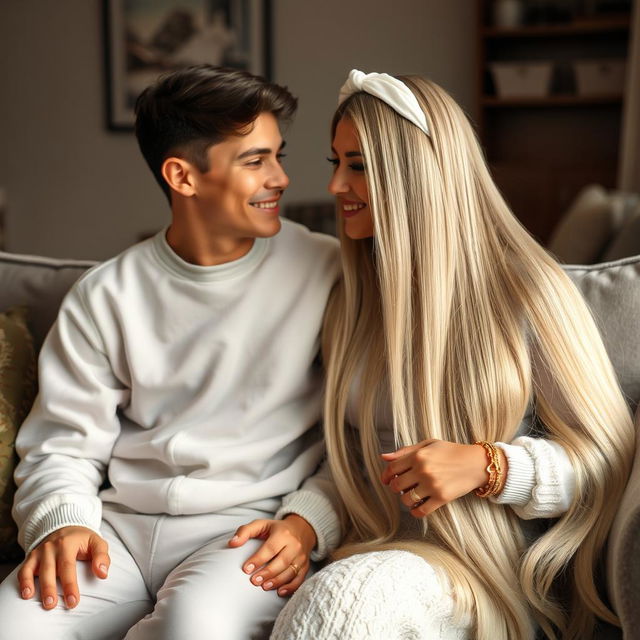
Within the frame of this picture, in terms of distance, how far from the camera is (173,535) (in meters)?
1.35

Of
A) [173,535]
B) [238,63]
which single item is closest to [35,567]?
[173,535]

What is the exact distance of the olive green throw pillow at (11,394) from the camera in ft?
4.66

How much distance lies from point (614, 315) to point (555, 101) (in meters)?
3.24

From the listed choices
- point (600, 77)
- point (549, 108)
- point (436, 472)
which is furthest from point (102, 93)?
point (436, 472)

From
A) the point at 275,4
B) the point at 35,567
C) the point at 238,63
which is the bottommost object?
the point at 35,567

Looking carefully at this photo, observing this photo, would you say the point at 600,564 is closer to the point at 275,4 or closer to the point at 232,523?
the point at 232,523

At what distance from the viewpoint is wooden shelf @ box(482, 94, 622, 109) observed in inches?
168

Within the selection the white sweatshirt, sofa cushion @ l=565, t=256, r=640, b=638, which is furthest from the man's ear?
sofa cushion @ l=565, t=256, r=640, b=638

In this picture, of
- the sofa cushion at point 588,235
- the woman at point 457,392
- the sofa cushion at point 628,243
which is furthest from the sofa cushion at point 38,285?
the sofa cushion at point 588,235

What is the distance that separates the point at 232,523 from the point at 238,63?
3.88 meters

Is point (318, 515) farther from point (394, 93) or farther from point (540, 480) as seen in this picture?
point (394, 93)

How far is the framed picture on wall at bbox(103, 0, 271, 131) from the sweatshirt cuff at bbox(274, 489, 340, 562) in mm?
3797

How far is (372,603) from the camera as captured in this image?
1.04m

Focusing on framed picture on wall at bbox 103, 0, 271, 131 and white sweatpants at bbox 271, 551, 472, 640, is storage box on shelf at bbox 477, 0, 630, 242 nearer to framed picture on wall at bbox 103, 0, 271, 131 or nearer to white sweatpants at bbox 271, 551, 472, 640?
framed picture on wall at bbox 103, 0, 271, 131
